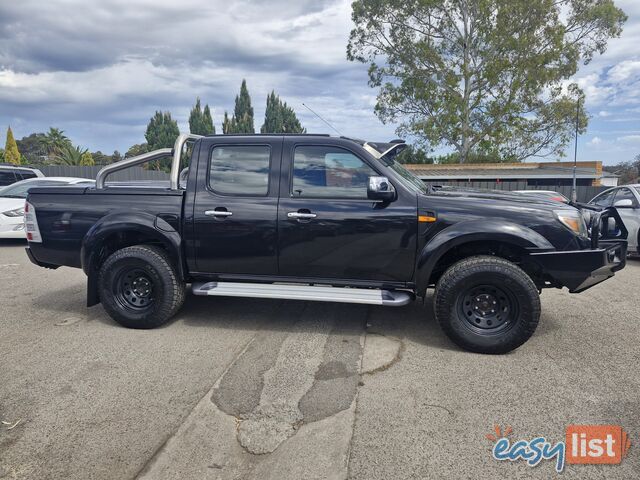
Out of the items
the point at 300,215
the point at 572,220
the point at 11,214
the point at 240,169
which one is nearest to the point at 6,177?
the point at 11,214

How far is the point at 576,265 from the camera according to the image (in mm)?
3914

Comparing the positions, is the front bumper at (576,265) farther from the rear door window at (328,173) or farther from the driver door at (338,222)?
the rear door window at (328,173)

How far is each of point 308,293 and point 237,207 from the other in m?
1.08

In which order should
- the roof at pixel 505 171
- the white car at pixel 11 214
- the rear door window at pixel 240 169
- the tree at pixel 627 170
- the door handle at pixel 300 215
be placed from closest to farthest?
the door handle at pixel 300 215 < the rear door window at pixel 240 169 < the white car at pixel 11 214 < the roof at pixel 505 171 < the tree at pixel 627 170

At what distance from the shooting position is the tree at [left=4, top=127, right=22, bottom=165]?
42719 mm

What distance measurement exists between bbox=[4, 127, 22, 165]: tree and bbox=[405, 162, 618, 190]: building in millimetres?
36769

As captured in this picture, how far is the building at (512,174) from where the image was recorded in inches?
1147

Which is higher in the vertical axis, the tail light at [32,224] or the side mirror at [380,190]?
the side mirror at [380,190]

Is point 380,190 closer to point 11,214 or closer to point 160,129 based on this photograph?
point 11,214

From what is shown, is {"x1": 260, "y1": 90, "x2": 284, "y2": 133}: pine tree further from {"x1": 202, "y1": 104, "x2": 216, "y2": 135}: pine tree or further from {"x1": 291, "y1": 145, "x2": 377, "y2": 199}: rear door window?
{"x1": 291, "y1": 145, "x2": 377, "y2": 199}: rear door window

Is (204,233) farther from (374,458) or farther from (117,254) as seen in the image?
(374,458)

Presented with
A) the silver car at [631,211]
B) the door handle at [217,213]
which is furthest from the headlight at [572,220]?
the silver car at [631,211]

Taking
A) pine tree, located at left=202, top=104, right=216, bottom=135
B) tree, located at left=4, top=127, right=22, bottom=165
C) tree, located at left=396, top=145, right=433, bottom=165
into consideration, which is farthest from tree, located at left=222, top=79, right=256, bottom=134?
tree, located at left=396, top=145, right=433, bottom=165

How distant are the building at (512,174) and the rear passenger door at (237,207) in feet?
81.7
